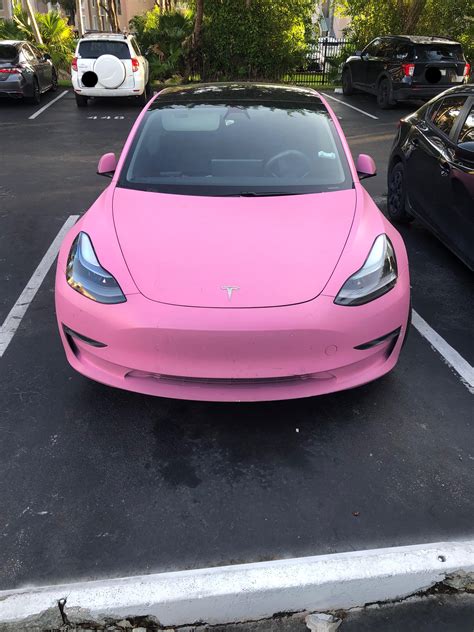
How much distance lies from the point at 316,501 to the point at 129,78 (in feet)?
42.3

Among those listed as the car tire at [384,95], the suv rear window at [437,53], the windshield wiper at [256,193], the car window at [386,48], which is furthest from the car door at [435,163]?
the car window at [386,48]

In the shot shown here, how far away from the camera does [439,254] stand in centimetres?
552

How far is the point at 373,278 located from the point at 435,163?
2.74 metres

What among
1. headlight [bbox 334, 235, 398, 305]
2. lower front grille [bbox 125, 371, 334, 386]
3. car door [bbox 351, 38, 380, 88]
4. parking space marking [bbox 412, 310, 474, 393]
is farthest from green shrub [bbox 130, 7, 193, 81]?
lower front grille [bbox 125, 371, 334, 386]

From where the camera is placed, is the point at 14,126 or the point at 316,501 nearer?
the point at 316,501

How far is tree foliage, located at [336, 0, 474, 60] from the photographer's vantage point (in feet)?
56.8

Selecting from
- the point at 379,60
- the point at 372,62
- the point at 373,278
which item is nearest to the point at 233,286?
the point at 373,278

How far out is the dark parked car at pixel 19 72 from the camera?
511 inches

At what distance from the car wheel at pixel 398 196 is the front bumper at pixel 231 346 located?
3478 mm

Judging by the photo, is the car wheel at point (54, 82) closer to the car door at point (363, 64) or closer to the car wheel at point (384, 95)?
the car door at point (363, 64)

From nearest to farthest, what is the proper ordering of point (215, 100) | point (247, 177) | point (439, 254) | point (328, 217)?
point (328, 217) → point (247, 177) → point (215, 100) → point (439, 254)

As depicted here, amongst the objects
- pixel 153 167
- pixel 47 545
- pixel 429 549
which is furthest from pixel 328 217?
pixel 47 545

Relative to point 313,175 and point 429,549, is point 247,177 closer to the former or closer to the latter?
point 313,175

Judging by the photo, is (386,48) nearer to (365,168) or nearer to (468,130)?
(468,130)
